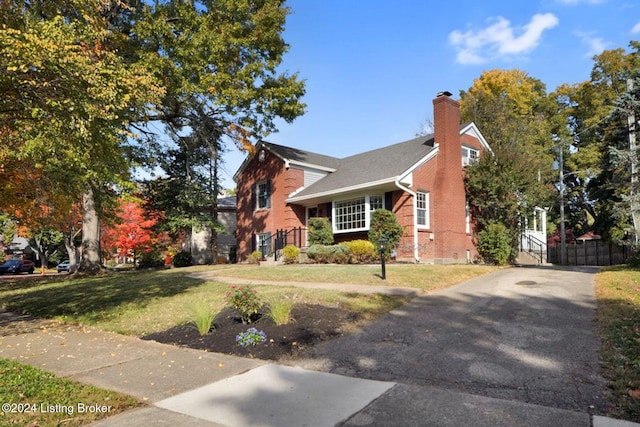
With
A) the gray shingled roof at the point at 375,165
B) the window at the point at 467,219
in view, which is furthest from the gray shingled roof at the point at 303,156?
the window at the point at 467,219

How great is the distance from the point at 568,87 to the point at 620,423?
41396 millimetres

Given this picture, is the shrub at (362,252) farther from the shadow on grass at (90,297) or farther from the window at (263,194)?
the window at (263,194)

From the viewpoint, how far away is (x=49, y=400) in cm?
427

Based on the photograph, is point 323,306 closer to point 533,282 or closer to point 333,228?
point 533,282

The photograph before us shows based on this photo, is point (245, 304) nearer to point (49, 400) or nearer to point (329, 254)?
point (49, 400)

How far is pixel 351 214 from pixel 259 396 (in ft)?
55.6

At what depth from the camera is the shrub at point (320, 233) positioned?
21.1 metres

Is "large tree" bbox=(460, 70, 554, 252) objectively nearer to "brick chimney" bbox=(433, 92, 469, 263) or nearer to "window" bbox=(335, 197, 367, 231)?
A: "brick chimney" bbox=(433, 92, 469, 263)

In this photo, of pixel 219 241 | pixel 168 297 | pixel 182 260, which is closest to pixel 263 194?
pixel 182 260

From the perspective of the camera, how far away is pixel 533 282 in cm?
1177

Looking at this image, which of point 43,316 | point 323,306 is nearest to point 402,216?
point 323,306

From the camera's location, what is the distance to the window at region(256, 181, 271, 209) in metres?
24.8

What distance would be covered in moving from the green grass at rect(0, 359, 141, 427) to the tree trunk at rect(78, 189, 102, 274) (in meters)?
16.7

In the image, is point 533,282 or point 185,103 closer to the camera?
point 533,282
